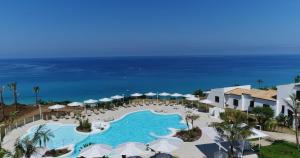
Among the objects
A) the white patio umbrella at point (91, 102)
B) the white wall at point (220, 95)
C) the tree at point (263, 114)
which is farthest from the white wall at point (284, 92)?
the white patio umbrella at point (91, 102)

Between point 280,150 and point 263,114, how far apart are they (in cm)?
737

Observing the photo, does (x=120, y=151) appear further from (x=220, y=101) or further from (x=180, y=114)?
(x=220, y=101)

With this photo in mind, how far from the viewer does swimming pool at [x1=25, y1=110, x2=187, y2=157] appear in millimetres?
22141

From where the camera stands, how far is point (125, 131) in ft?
82.3

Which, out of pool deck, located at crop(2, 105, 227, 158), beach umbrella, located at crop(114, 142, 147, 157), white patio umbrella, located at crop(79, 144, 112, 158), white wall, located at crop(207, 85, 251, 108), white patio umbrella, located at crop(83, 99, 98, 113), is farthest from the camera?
white wall, located at crop(207, 85, 251, 108)

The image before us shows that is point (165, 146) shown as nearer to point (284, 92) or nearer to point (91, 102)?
point (284, 92)

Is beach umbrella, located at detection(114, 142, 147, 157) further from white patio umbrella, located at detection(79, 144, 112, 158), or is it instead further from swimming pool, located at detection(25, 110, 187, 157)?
swimming pool, located at detection(25, 110, 187, 157)

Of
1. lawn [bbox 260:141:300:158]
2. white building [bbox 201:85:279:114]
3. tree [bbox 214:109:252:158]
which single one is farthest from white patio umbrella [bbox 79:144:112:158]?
white building [bbox 201:85:279:114]

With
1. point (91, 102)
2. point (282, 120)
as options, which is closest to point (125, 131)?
point (91, 102)

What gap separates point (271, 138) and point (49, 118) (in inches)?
828

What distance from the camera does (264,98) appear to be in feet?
90.8

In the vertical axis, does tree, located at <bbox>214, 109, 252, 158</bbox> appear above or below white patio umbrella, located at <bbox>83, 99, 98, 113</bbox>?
above

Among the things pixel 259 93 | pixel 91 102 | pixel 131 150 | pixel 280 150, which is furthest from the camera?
pixel 91 102

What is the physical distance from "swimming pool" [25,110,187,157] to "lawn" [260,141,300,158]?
26.4ft
